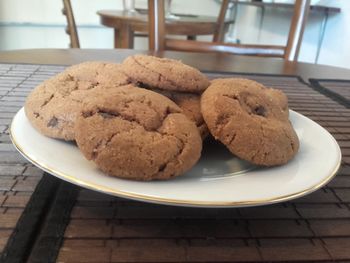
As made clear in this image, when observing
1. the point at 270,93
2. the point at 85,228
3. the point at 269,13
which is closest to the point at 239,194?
the point at 85,228

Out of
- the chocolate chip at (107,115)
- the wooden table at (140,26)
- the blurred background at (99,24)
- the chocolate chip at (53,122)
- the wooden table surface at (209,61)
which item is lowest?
the blurred background at (99,24)

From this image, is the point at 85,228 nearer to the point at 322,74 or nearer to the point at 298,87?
the point at 298,87

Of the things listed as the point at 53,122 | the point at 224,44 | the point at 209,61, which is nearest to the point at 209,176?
the point at 53,122

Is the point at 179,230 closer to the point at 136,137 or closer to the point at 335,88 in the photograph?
the point at 136,137

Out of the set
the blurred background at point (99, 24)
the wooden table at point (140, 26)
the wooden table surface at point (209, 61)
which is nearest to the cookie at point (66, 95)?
the wooden table surface at point (209, 61)

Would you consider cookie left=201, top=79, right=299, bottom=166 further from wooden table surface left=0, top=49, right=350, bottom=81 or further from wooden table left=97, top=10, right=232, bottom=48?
wooden table left=97, top=10, right=232, bottom=48

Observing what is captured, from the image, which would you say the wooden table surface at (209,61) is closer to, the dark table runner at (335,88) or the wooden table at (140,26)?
the dark table runner at (335,88)

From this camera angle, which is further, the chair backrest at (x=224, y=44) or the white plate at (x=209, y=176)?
the chair backrest at (x=224, y=44)
